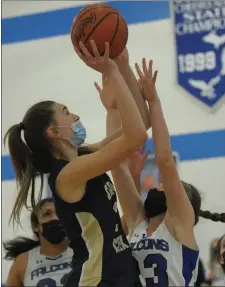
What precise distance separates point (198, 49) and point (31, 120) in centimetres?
264

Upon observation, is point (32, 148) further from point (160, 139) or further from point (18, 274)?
point (18, 274)

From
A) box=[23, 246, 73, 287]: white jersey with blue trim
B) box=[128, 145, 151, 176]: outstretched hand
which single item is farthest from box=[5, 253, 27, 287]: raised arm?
Result: box=[128, 145, 151, 176]: outstretched hand

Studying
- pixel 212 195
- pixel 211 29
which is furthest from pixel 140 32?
pixel 212 195

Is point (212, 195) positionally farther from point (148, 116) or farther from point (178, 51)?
point (148, 116)

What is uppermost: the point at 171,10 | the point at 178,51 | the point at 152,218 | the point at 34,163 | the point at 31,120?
the point at 171,10

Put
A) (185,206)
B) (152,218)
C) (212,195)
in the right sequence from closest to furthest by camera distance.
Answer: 1. (185,206)
2. (152,218)
3. (212,195)

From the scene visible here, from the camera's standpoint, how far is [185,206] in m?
2.23

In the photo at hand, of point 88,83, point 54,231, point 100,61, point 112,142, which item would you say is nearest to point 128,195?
point 112,142

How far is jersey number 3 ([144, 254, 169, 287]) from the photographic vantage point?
223 centimetres

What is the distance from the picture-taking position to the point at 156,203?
2.40 m

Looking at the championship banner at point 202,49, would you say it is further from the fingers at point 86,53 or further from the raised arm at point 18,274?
the fingers at point 86,53

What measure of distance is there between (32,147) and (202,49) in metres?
2.69

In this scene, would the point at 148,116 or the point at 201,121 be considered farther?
the point at 201,121

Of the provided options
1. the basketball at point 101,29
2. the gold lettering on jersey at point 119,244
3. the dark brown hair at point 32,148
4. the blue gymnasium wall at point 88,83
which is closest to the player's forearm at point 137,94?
the basketball at point 101,29
